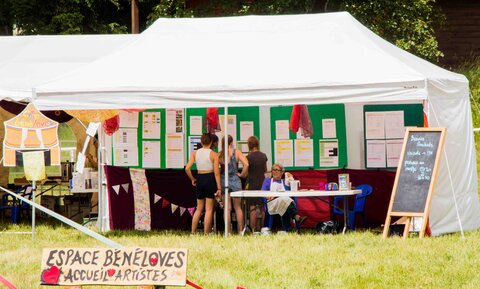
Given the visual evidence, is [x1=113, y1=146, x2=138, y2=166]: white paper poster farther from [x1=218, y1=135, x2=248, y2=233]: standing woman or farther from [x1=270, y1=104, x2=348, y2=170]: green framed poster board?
[x1=270, y1=104, x2=348, y2=170]: green framed poster board

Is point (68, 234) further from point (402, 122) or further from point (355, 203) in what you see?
point (402, 122)

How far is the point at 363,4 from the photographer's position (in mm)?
26406

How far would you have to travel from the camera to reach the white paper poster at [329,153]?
57.0 feet

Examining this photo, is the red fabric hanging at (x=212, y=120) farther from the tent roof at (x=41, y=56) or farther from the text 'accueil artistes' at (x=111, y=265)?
the text 'accueil artistes' at (x=111, y=265)

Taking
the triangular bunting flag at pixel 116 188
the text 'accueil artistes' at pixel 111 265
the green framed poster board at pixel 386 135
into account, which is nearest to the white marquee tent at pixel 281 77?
the green framed poster board at pixel 386 135

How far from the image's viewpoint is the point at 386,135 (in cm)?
1736

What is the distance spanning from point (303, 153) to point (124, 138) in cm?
274

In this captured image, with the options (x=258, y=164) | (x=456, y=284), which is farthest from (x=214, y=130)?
(x=456, y=284)

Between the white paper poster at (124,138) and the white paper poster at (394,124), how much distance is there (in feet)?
12.6

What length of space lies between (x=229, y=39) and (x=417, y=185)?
3.58 m

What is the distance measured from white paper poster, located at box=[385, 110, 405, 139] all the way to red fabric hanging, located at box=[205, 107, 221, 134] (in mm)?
2561

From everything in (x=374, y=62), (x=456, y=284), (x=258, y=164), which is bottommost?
(x=456, y=284)

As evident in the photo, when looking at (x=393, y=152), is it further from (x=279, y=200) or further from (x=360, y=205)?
(x=279, y=200)

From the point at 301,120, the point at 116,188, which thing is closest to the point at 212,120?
the point at 301,120
